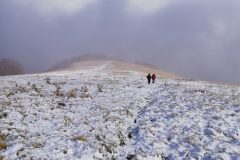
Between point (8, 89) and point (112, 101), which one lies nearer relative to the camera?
point (112, 101)

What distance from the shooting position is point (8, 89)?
118 feet

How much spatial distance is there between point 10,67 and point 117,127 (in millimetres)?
140266

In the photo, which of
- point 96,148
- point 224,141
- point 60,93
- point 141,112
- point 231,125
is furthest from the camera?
point 60,93

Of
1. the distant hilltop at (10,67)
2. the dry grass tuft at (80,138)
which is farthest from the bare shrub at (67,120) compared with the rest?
the distant hilltop at (10,67)

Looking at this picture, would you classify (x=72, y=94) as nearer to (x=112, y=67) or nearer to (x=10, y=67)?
(x=112, y=67)

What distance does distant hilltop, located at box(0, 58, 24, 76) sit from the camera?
153 metres

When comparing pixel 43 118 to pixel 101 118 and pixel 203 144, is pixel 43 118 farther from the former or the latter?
pixel 203 144

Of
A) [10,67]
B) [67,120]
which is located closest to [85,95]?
[67,120]

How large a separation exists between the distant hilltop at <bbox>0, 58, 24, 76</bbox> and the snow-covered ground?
12448cm

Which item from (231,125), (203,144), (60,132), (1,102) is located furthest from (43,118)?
(231,125)

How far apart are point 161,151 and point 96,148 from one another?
332 centimetres

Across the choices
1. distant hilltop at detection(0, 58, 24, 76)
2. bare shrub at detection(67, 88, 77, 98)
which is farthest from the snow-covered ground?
distant hilltop at detection(0, 58, 24, 76)

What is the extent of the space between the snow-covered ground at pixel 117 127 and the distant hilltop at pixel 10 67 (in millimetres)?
124475

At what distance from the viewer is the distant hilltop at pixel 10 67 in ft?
503
